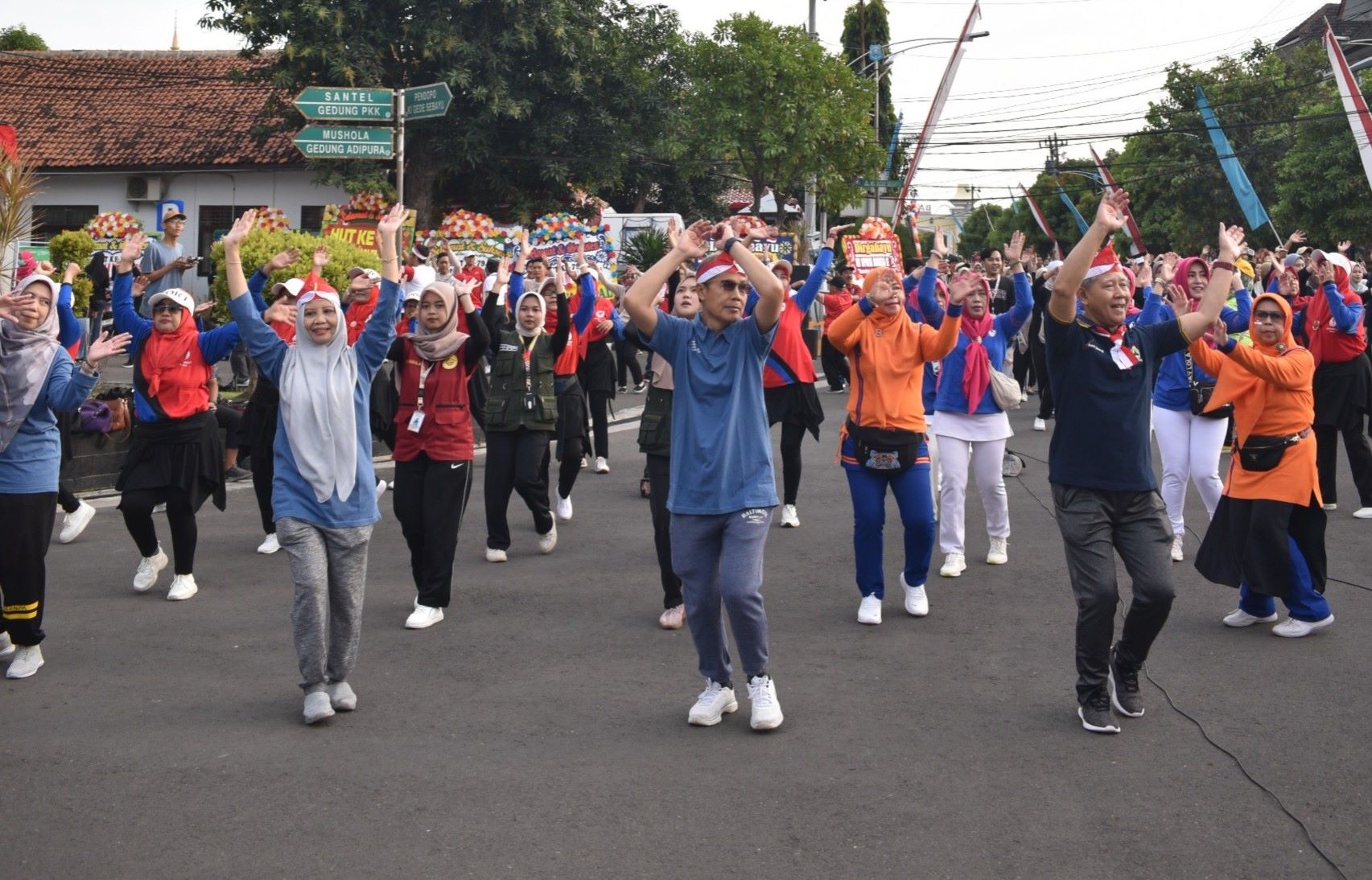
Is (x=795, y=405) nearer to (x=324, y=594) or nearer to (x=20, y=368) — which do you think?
(x=324, y=594)

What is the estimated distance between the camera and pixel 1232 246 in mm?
6043

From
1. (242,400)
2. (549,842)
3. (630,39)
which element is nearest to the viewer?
(549,842)

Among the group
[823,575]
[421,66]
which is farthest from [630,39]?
[823,575]

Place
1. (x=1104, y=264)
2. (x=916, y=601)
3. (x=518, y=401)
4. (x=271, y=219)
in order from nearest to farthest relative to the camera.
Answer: (x=1104, y=264) → (x=916, y=601) → (x=518, y=401) → (x=271, y=219)

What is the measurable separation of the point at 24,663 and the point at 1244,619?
6.10m

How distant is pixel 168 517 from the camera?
8.44m

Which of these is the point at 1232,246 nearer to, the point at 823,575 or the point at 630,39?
the point at 823,575

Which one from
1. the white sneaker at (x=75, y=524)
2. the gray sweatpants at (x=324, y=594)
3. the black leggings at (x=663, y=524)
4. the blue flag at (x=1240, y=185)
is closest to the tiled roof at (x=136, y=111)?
the blue flag at (x=1240, y=185)

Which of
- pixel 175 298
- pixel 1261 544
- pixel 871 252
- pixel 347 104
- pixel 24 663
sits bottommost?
pixel 24 663

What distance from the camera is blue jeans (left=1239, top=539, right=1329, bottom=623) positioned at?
740 centimetres

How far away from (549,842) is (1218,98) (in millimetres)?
45520

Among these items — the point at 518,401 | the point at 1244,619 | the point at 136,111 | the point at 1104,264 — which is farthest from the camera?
the point at 136,111

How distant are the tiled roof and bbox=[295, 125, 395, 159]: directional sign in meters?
20.3

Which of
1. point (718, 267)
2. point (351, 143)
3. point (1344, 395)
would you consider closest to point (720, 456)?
point (718, 267)
